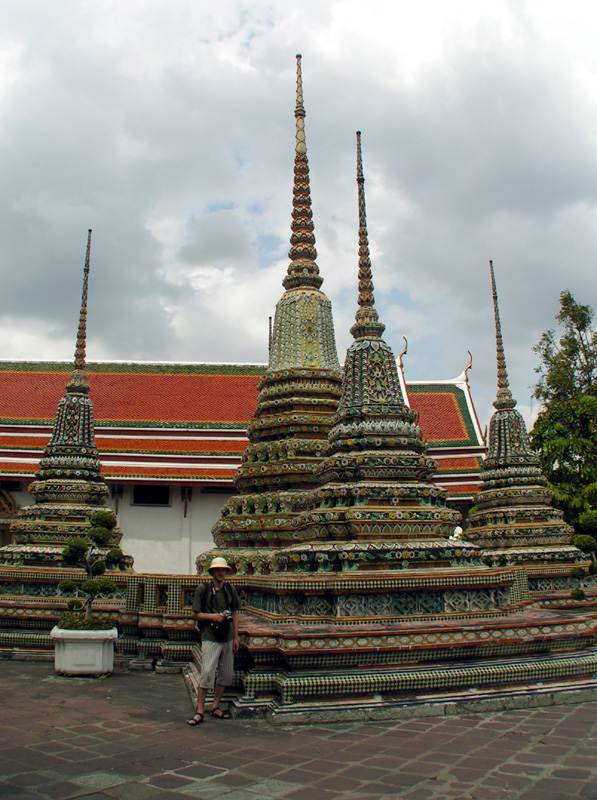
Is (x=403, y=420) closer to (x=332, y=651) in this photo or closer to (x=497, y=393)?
(x=332, y=651)

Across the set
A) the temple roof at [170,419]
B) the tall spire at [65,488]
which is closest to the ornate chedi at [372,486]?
the tall spire at [65,488]

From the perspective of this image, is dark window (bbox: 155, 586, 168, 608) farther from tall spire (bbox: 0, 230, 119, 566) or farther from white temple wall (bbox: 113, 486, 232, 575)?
white temple wall (bbox: 113, 486, 232, 575)

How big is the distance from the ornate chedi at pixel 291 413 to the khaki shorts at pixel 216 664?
3.60 m

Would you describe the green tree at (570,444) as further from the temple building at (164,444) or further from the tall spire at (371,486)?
the tall spire at (371,486)

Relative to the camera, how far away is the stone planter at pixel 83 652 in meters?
8.16

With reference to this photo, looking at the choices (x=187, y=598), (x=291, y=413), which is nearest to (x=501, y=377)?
(x=291, y=413)

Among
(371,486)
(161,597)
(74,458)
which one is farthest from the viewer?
(74,458)

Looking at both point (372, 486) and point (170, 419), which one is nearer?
point (372, 486)

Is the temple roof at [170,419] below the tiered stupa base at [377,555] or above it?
above

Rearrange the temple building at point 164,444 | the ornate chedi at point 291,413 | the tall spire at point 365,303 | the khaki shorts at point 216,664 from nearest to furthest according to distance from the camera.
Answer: the khaki shorts at point 216,664 → the tall spire at point 365,303 → the ornate chedi at point 291,413 → the temple building at point 164,444

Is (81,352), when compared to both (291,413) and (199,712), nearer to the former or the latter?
(291,413)

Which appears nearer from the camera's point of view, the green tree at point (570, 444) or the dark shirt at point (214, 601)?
the dark shirt at point (214, 601)

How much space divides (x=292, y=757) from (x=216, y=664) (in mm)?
1444

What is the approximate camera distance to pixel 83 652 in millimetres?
8234
